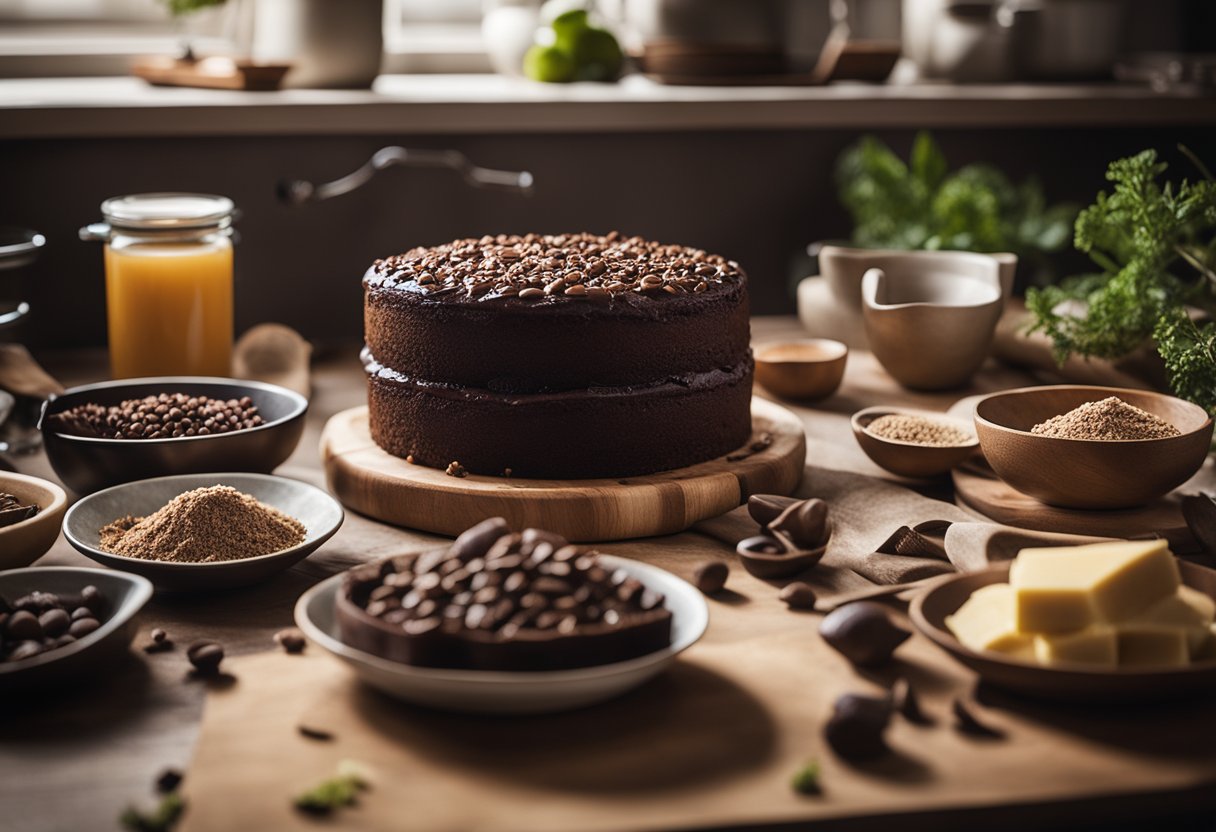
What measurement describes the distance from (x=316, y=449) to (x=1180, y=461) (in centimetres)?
120

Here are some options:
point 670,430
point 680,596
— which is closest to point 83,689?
point 680,596

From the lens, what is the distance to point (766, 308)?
118 inches

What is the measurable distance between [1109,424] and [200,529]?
1033mm

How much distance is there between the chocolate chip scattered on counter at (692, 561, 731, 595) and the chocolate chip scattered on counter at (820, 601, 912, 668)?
19cm

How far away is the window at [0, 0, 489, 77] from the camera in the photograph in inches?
108

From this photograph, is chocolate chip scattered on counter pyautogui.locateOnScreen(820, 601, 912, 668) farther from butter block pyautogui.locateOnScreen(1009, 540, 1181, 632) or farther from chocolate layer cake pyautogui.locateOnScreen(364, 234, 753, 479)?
chocolate layer cake pyautogui.locateOnScreen(364, 234, 753, 479)

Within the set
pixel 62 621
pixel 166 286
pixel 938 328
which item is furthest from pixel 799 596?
pixel 166 286

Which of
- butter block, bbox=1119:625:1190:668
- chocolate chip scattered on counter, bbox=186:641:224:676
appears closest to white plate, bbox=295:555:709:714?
chocolate chip scattered on counter, bbox=186:641:224:676

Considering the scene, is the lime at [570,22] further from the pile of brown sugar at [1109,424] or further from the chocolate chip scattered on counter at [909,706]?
the chocolate chip scattered on counter at [909,706]

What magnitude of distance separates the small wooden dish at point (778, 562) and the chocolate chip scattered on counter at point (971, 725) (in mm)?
347

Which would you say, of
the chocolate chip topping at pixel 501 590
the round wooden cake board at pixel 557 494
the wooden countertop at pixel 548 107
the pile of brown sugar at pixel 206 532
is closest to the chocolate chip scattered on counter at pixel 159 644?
the pile of brown sugar at pixel 206 532

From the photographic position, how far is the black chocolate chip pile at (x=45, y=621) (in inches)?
46.6

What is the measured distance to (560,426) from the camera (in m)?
1.61

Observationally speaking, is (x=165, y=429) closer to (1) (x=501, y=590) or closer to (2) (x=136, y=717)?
(2) (x=136, y=717)
